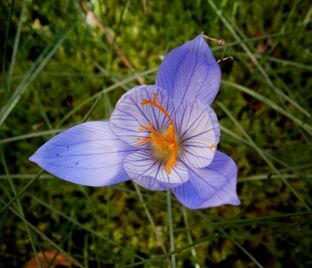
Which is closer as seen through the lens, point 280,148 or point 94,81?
point 280,148

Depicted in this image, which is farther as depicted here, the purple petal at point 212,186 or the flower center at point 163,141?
the flower center at point 163,141

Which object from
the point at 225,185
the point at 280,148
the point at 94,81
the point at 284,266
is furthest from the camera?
the point at 94,81

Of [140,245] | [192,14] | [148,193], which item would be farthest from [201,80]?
[192,14]

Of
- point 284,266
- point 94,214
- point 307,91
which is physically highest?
point 307,91

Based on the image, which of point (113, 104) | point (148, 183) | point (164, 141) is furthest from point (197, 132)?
point (113, 104)

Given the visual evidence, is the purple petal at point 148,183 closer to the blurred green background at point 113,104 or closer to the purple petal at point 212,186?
the purple petal at point 212,186

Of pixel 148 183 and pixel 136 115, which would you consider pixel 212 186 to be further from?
pixel 136 115

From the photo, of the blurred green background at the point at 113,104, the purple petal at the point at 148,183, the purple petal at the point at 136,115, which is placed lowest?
the blurred green background at the point at 113,104

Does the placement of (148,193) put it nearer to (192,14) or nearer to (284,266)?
(284,266)

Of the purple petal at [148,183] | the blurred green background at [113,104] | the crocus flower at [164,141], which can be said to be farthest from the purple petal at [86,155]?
the blurred green background at [113,104]
